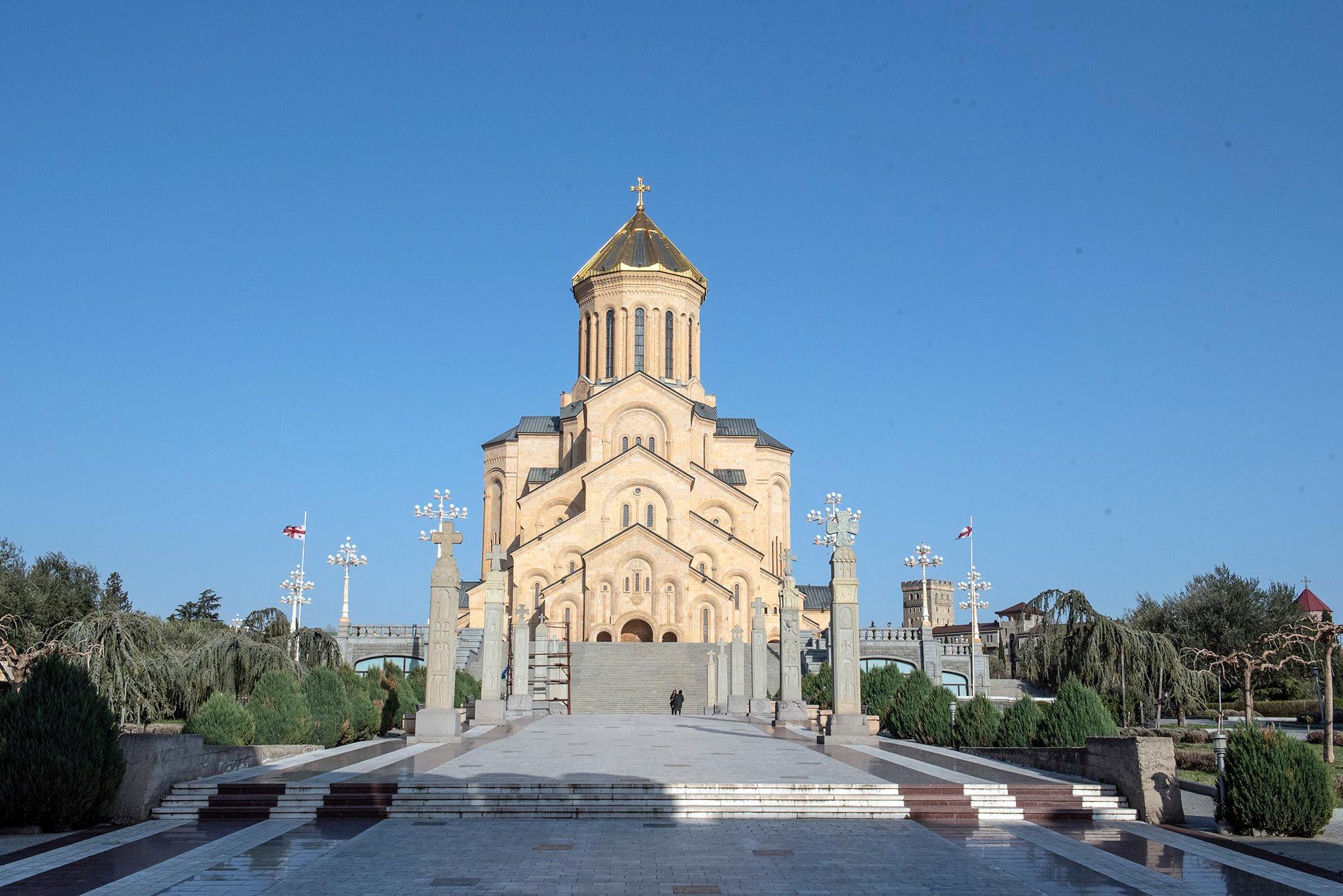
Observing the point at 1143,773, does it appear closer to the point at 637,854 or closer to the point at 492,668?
the point at 637,854

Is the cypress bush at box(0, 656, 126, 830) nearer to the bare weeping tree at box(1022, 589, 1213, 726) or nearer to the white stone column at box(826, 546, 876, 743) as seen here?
the white stone column at box(826, 546, 876, 743)

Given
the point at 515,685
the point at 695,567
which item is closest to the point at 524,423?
the point at 695,567

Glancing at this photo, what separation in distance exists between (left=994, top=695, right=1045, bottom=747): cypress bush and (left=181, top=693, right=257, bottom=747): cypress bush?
1097 cm

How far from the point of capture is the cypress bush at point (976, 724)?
60.5 ft

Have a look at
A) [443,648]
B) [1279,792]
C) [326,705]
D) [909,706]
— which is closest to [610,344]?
[909,706]

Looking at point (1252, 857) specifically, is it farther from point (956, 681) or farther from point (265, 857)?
point (956, 681)

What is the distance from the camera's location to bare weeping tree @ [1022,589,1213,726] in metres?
23.1

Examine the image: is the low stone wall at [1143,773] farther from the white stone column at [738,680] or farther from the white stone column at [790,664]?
the white stone column at [738,680]

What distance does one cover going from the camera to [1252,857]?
936 centimetres

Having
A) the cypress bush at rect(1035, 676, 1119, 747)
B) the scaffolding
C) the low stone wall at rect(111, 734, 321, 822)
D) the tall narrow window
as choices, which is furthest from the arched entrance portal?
the low stone wall at rect(111, 734, 321, 822)

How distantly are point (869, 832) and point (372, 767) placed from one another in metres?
6.61

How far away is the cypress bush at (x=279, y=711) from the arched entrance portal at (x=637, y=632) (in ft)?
99.9

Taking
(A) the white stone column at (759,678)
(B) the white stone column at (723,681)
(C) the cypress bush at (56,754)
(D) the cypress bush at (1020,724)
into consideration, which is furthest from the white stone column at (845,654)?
(B) the white stone column at (723,681)

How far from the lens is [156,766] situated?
11336 millimetres
